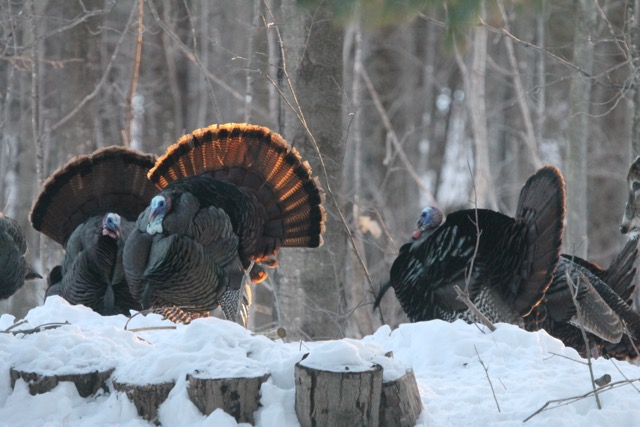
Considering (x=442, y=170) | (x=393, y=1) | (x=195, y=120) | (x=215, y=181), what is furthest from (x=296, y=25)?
(x=442, y=170)

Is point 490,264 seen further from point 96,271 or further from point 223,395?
point 223,395

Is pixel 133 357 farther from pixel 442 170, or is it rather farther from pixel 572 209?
pixel 442 170

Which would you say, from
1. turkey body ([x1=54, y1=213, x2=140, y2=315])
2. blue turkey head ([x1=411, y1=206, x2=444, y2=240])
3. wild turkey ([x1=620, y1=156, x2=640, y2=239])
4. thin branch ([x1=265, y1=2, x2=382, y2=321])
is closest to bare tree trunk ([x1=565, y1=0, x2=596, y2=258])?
blue turkey head ([x1=411, y1=206, x2=444, y2=240])

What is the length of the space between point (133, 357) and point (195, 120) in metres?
14.4

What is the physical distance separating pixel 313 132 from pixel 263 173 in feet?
1.67

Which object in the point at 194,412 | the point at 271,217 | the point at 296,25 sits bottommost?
the point at 194,412

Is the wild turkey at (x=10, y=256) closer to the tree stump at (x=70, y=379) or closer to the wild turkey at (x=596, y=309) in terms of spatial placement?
the tree stump at (x=70, y=379)

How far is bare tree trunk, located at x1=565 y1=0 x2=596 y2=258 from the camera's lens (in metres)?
7.00

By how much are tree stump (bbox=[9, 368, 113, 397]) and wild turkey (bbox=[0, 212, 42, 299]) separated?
2.38 m

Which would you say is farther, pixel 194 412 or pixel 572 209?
pixel 572 209

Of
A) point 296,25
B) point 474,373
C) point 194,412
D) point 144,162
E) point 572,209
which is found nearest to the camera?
point 194,412

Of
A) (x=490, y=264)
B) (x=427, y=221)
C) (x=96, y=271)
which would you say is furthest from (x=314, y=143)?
(x=96, y=271)

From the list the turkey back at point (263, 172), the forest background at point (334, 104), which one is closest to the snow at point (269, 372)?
the forest background at point (334, 104)

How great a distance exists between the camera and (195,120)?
17.8 metres
